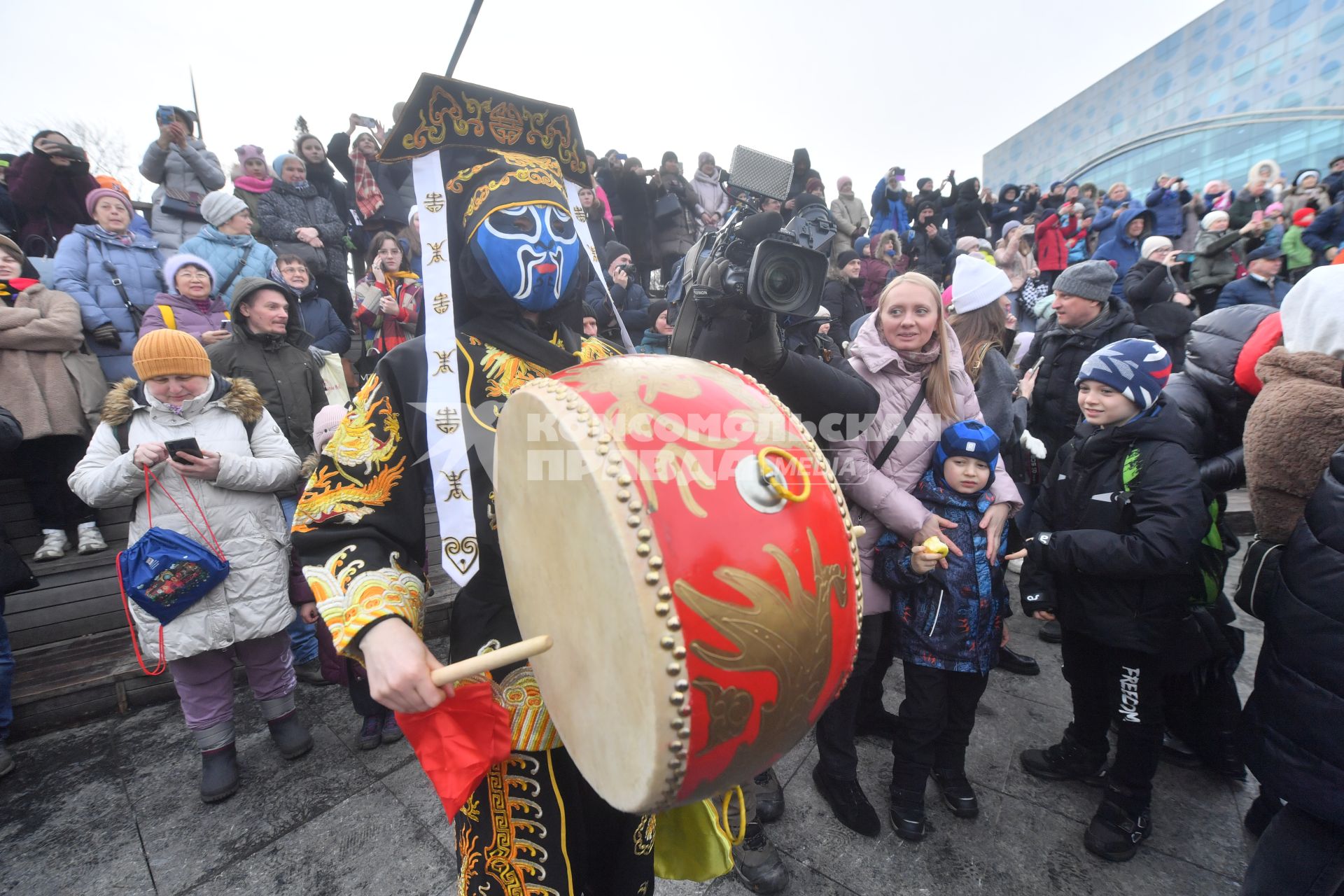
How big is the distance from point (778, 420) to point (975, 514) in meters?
1.59

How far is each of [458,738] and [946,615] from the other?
70.5 inches

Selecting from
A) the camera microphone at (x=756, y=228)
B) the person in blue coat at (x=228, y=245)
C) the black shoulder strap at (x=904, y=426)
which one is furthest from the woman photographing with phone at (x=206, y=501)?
the black shoulder strap at (x=904, y=426)

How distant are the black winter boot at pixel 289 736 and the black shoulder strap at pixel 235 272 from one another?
3.12 m

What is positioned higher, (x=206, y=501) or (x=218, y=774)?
(x=206, y=501)

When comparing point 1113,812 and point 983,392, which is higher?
point 983,392

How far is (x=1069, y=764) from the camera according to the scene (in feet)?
8.20

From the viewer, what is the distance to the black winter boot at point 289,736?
9.10ft

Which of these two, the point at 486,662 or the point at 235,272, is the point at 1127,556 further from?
the point at 235,272

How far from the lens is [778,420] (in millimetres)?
985

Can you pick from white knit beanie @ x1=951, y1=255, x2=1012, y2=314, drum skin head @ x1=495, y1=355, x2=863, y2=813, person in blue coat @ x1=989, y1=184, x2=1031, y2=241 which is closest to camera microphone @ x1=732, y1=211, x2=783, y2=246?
drum skin head @ x1=495, y1=355, x2=863, y2=813

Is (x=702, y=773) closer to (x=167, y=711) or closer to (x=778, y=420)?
(x=778, y=420)

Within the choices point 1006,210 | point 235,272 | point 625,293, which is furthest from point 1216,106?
point 235,272

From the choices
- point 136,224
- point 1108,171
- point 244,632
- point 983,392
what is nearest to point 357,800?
point 244,632

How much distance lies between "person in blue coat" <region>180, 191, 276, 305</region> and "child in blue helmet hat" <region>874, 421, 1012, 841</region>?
4885 millimetres
